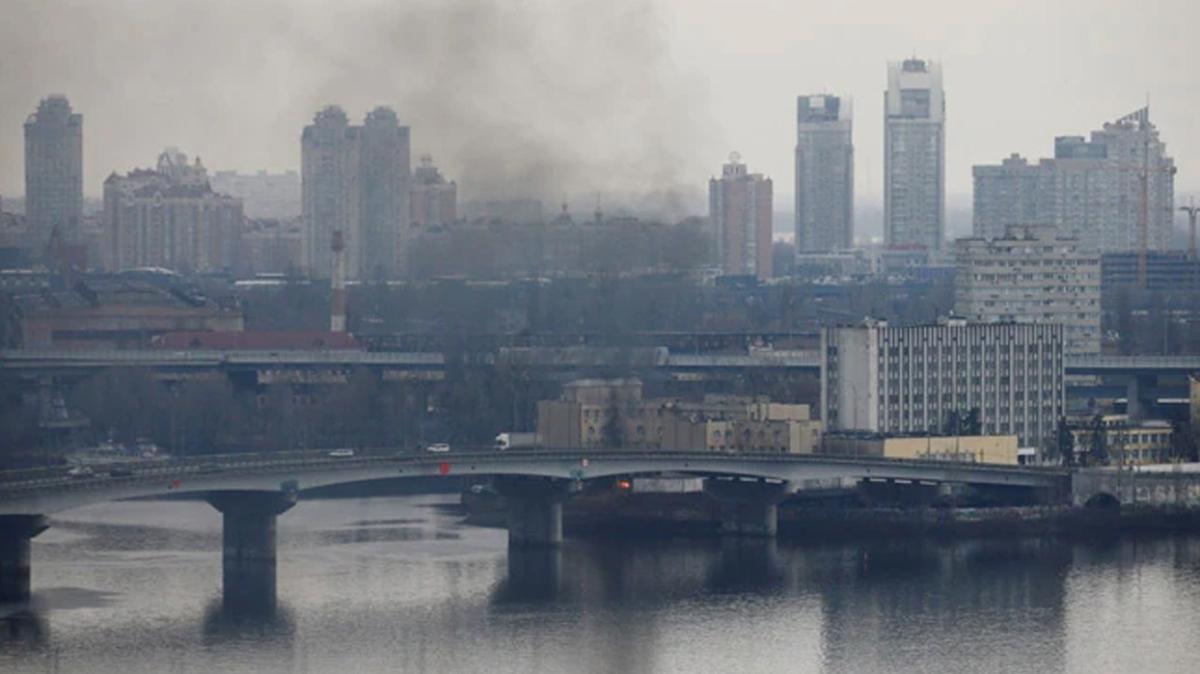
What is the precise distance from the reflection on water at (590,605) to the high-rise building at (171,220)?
965 inches

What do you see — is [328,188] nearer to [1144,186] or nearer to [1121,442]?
[1144,186]

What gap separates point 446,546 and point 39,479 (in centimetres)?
256

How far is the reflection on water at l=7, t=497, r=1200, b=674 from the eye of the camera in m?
17.9

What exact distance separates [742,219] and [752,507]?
114ft

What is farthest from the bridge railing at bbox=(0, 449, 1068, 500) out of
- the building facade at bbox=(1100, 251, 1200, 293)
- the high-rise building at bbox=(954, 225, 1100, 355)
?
the building facade at bbox=(1100, 251, 1200, 293)

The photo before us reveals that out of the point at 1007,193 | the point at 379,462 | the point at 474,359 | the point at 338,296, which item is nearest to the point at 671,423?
the point at 379,462

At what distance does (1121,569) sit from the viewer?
70.3 feet

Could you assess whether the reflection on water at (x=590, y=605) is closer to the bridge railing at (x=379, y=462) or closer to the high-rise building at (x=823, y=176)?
the bridge railing at (x=379, y=462)

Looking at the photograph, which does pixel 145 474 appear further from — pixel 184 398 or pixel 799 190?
pixel 799 190

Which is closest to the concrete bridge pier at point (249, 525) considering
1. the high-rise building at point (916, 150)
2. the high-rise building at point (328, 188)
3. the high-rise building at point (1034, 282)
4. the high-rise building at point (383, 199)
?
the high-rise building at point (1034, 282)

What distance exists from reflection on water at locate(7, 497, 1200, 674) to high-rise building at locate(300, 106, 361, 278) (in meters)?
19.9

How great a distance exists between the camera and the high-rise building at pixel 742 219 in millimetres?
55938

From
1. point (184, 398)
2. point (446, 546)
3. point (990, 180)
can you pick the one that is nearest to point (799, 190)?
point (990, 180)

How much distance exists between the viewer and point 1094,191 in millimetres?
55188
